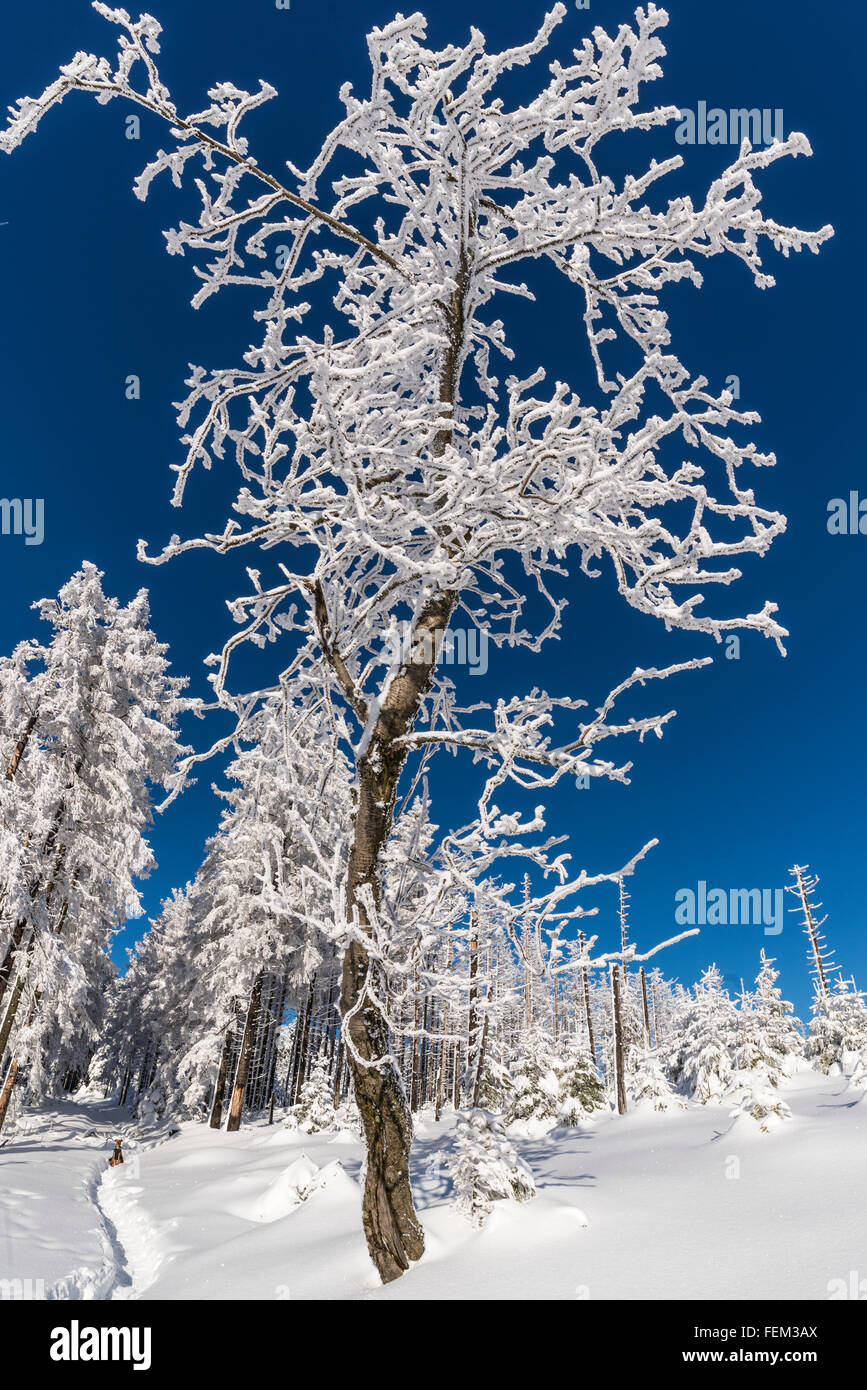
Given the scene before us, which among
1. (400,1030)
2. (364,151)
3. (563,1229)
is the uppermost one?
(364,151)

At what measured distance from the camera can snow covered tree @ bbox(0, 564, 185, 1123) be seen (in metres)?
14.3

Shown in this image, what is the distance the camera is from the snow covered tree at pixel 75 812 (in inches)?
562

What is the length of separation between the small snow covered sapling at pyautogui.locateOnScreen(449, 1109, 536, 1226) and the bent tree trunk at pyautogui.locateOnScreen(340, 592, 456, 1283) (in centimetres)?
165

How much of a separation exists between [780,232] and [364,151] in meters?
2.33

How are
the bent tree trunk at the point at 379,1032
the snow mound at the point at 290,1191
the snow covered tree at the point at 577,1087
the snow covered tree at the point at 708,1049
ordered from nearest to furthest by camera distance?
the bent tree trunk at the point at 379,1032, the snow mound at the point at 290,1191, the snow covered tree at the point at 708,1049, the snow covered tree at the point at 577,1087

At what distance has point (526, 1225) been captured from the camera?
4.82 meters

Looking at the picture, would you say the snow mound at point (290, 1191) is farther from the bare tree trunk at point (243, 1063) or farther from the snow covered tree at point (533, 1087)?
the snow covered tree at point (533, 1087)

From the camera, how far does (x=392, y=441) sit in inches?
137

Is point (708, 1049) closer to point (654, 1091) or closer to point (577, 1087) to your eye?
point (654, 1091)

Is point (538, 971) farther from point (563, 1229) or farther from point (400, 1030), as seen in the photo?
point (563, 1229)

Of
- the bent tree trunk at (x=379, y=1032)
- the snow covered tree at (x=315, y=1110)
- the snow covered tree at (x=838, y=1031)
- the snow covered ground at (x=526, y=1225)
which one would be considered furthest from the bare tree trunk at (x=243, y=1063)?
the bent tree trunk at (x=379, y=1032)

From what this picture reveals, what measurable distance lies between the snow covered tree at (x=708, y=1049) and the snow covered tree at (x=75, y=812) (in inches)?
718

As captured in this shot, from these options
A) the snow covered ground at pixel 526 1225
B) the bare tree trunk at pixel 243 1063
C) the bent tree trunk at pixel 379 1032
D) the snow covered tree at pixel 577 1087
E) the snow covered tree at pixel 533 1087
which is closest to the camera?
the bent tree trunk at pixel 379 1032

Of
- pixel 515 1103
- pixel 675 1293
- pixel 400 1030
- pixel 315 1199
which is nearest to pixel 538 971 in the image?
pixel 400 1030
